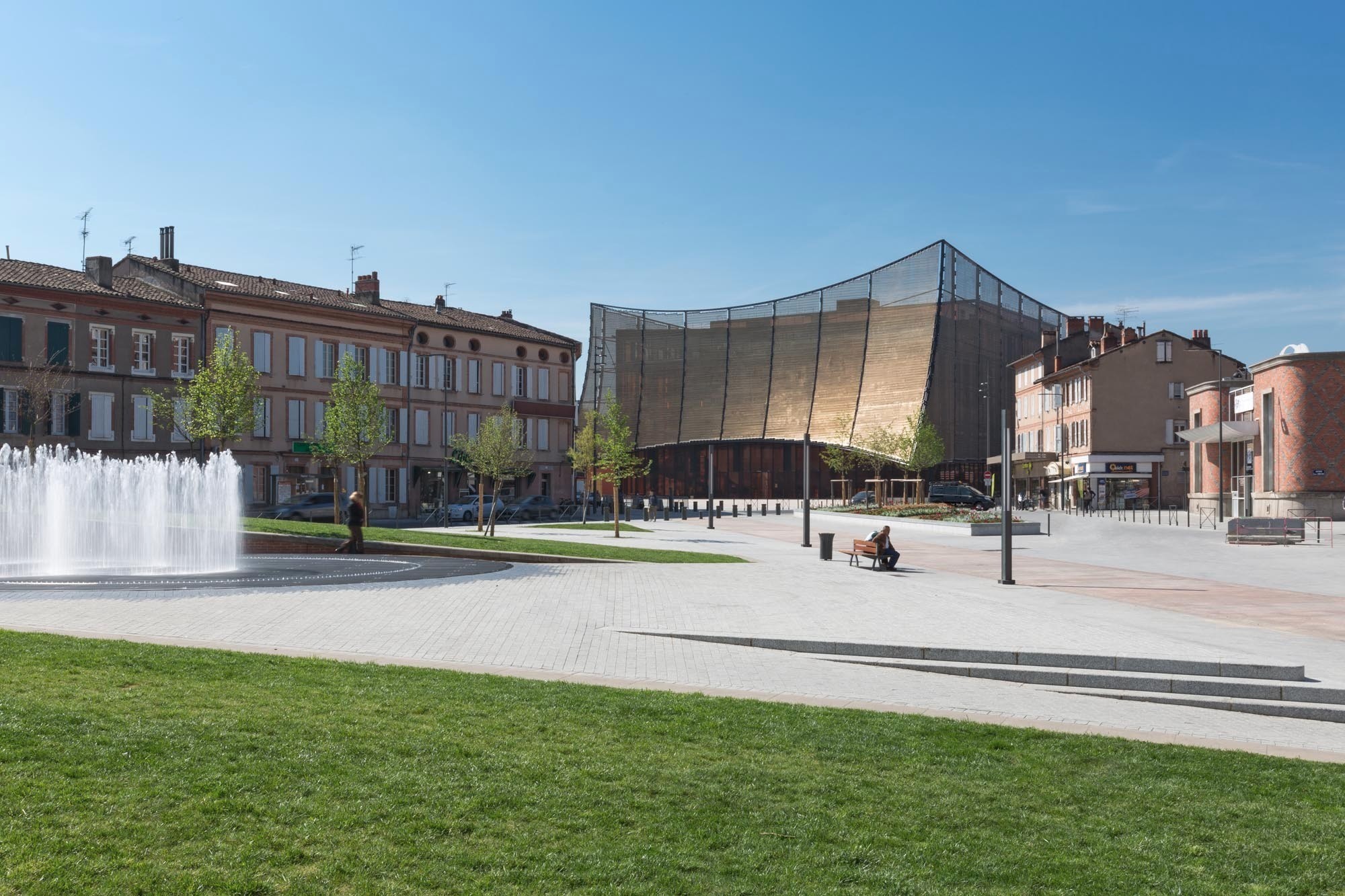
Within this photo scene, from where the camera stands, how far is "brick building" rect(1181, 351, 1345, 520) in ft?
158

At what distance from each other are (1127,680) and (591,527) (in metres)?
34.2

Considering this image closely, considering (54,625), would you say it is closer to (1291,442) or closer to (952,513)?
(952,513)

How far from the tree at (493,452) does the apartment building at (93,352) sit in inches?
530

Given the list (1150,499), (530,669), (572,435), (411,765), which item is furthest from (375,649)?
(1150,499)

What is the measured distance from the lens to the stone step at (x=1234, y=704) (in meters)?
9.66

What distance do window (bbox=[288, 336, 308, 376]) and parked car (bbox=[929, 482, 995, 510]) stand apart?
3359 cm

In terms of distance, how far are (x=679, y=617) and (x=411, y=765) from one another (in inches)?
314

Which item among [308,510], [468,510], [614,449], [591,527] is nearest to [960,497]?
[591,527]

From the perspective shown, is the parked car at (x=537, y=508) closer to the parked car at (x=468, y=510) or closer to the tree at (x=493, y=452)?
the parked car at (x=468, y=510)

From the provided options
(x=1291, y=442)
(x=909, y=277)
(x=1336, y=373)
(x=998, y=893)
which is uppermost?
(x=909, y=277)

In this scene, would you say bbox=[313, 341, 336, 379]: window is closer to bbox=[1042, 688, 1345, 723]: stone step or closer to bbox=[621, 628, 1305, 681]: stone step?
bbox=[621, 628, 1305, 681]: stone step

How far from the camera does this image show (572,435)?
7025 centimetres

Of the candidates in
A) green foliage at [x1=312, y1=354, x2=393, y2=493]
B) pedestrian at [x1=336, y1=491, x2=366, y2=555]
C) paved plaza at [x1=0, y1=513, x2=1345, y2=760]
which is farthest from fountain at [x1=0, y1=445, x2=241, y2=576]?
green foliage at [x1=312, y1=354, x2=393, y2=493]

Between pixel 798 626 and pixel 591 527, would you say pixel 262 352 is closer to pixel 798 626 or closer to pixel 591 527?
pixel 591 527
